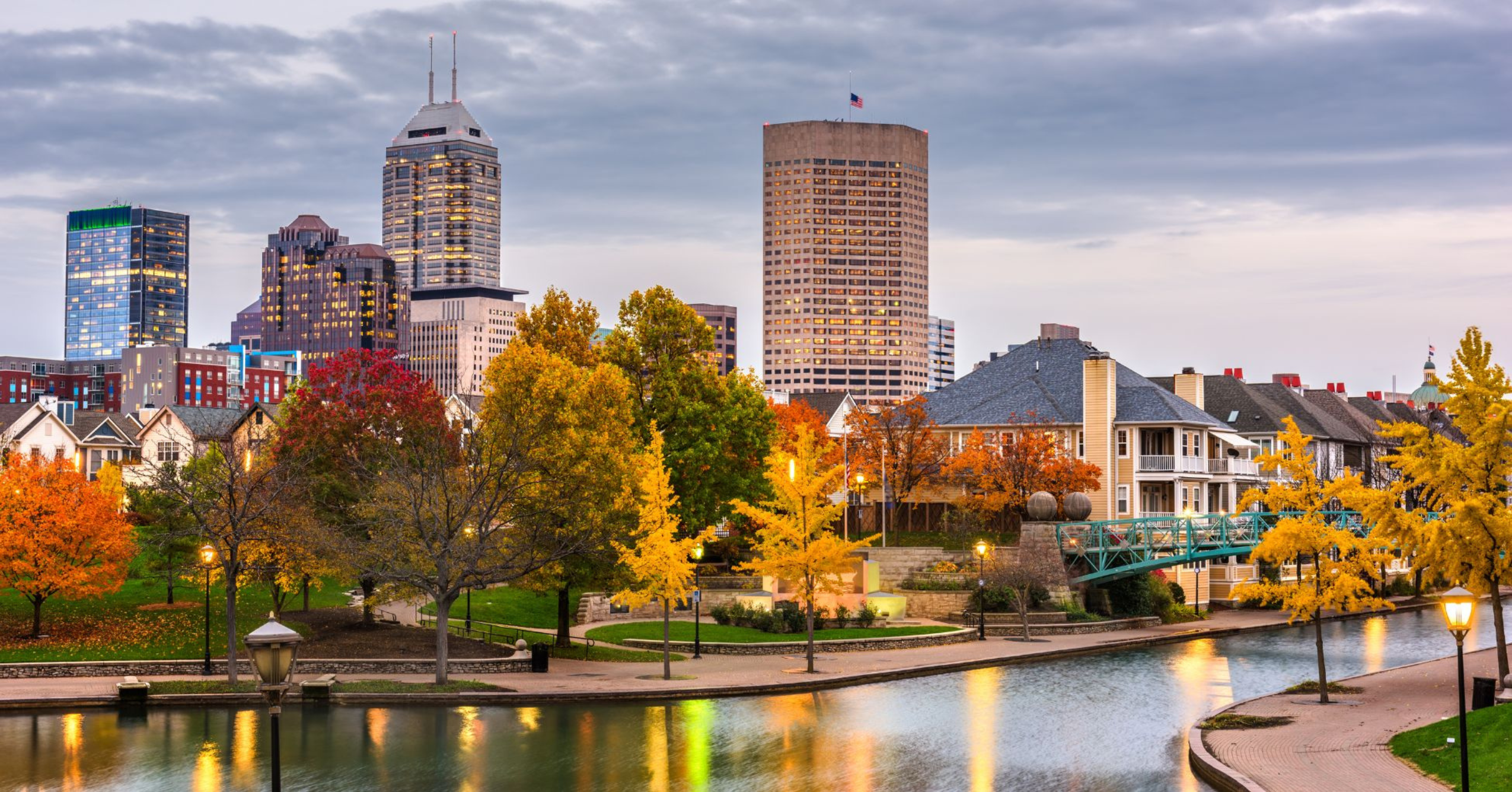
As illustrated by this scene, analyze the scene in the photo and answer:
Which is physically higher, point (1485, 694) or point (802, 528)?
point (802, 528)

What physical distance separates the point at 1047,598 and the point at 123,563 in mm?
39452

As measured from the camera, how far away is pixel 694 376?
6619 centimetres

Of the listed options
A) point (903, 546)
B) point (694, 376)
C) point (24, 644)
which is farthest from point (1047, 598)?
point (24, 644)

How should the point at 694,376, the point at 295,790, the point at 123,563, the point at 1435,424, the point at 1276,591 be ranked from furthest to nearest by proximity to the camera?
the point at 1435,424, the point at 694,376, the point at 123,563, the point at 1276,591, the point at 295,790

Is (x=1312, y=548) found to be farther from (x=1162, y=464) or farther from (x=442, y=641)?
(x=1162, y=464)

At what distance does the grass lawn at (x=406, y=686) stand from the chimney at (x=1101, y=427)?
45817 millimetres

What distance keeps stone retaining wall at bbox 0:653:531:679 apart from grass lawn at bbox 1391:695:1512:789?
27.2 m

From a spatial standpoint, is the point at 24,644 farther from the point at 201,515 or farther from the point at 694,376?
the point at 694,376

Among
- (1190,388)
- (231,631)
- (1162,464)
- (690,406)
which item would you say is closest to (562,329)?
(690,406)

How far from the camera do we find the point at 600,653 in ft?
175

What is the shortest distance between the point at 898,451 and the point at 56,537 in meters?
45.2

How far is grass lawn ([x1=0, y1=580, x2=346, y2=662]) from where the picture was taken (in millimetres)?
48500

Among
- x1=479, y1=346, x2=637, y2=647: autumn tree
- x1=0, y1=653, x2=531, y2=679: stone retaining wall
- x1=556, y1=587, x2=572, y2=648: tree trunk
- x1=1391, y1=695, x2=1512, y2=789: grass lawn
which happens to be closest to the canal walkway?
x1=0, y1=653, x2=531, y2=679: stone retaining wall

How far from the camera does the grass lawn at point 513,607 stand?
2475 inches
